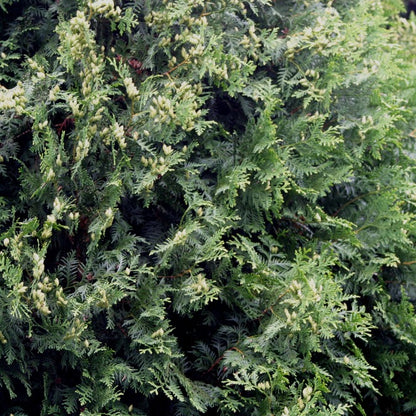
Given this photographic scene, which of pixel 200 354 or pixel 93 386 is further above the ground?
pixel 93 386

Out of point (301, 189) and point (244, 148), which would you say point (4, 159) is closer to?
point (244, 148)

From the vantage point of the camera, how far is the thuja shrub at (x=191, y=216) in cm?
240

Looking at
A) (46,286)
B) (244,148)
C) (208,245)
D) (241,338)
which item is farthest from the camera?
(244,148)

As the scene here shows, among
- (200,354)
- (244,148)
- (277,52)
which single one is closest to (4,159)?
(244,148)

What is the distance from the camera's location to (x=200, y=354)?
2746 mm

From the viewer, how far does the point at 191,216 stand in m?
2.70

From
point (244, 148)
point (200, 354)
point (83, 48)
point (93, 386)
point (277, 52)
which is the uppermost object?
point (83, 48)

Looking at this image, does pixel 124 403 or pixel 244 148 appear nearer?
pixel 124 403

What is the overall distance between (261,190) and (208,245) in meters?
0.51

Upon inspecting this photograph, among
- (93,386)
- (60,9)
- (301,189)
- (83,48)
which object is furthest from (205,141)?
(93,386)

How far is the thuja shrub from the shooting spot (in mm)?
2404

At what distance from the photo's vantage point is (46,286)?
2.30 m

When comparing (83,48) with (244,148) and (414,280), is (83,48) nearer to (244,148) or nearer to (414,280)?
(244,148)

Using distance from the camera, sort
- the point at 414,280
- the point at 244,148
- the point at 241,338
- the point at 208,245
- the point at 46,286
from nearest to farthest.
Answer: the point at 46,286 → the point at 208,245 → the point at 241,338 → the point at 244,148 → the point at 414,280
